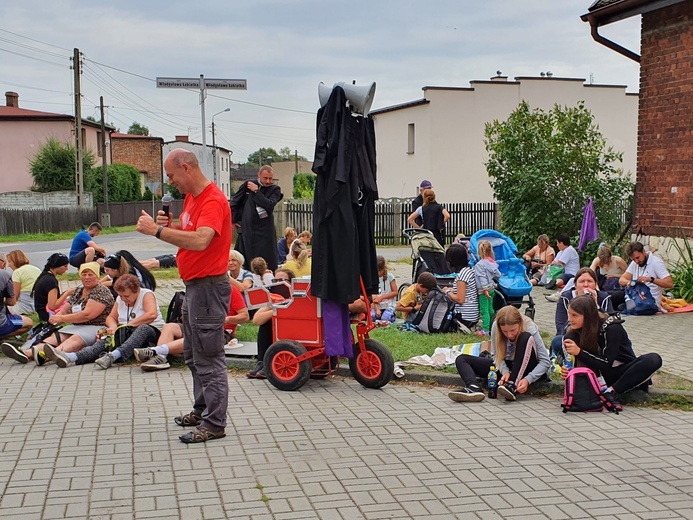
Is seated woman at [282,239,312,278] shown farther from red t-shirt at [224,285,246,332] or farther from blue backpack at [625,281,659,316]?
blue backpack at [625,281,659,316]

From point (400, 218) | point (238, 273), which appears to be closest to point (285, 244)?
point (238, 273)

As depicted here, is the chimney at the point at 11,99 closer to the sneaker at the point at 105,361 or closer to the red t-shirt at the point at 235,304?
the red t-shirt at the point at 235,304

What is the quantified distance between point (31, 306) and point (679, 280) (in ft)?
33.7

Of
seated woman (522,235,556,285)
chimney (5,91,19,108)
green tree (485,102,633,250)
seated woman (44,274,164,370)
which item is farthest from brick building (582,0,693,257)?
chimney (5,91,19,108)

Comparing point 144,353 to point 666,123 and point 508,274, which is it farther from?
point 666,123

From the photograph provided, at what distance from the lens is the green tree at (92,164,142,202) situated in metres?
56.9

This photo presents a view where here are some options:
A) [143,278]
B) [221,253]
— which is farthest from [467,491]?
[143,278]

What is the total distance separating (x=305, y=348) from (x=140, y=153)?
7764cm

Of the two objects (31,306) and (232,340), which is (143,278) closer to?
(232,340)

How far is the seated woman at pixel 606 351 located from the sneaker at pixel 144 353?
4461mm

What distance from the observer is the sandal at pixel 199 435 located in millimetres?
6109

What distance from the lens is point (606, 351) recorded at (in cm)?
729

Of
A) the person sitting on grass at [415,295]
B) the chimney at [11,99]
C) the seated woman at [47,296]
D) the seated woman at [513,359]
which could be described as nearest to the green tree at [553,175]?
the person sitting on grass at [415,295]

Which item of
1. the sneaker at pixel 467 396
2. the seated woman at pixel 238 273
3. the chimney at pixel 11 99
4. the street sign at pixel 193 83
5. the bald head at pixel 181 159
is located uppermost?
the chimney at pixel 11 99
